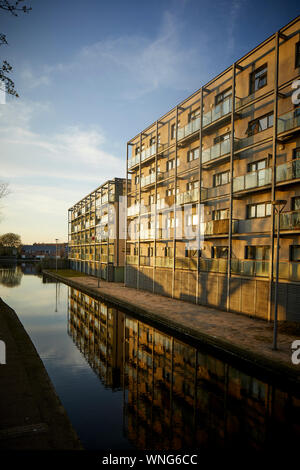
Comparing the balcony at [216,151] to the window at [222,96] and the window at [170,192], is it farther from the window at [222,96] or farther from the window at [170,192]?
the window at [170,192]

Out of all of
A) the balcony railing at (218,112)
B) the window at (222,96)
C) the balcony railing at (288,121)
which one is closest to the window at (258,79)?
the balcony railing at (218,112)

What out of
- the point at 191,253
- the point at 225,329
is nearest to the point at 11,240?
the point at 191,253

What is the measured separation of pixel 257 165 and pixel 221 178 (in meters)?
3.27

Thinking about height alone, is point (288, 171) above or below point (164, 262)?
above

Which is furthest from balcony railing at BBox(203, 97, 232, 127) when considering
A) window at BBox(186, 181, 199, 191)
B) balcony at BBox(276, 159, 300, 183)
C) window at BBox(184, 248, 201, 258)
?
window at BBox(184, 248, 201, 258)

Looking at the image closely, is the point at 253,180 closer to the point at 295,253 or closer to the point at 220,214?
the point at 220,214

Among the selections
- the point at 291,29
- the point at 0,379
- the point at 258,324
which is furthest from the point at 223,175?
the point at 0,379

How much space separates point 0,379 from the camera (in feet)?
25.4

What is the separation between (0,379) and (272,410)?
748 cm

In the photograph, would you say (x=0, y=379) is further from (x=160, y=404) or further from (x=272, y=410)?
(x=272, y=410)

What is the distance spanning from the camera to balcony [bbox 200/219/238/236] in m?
18.8

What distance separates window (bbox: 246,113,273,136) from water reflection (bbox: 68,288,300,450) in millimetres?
14081

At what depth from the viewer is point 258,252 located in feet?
59.1

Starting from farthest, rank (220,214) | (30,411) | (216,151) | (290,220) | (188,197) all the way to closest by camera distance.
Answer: (188,197) → (220,214) → (216,151) → (290,220) → (30,411)
